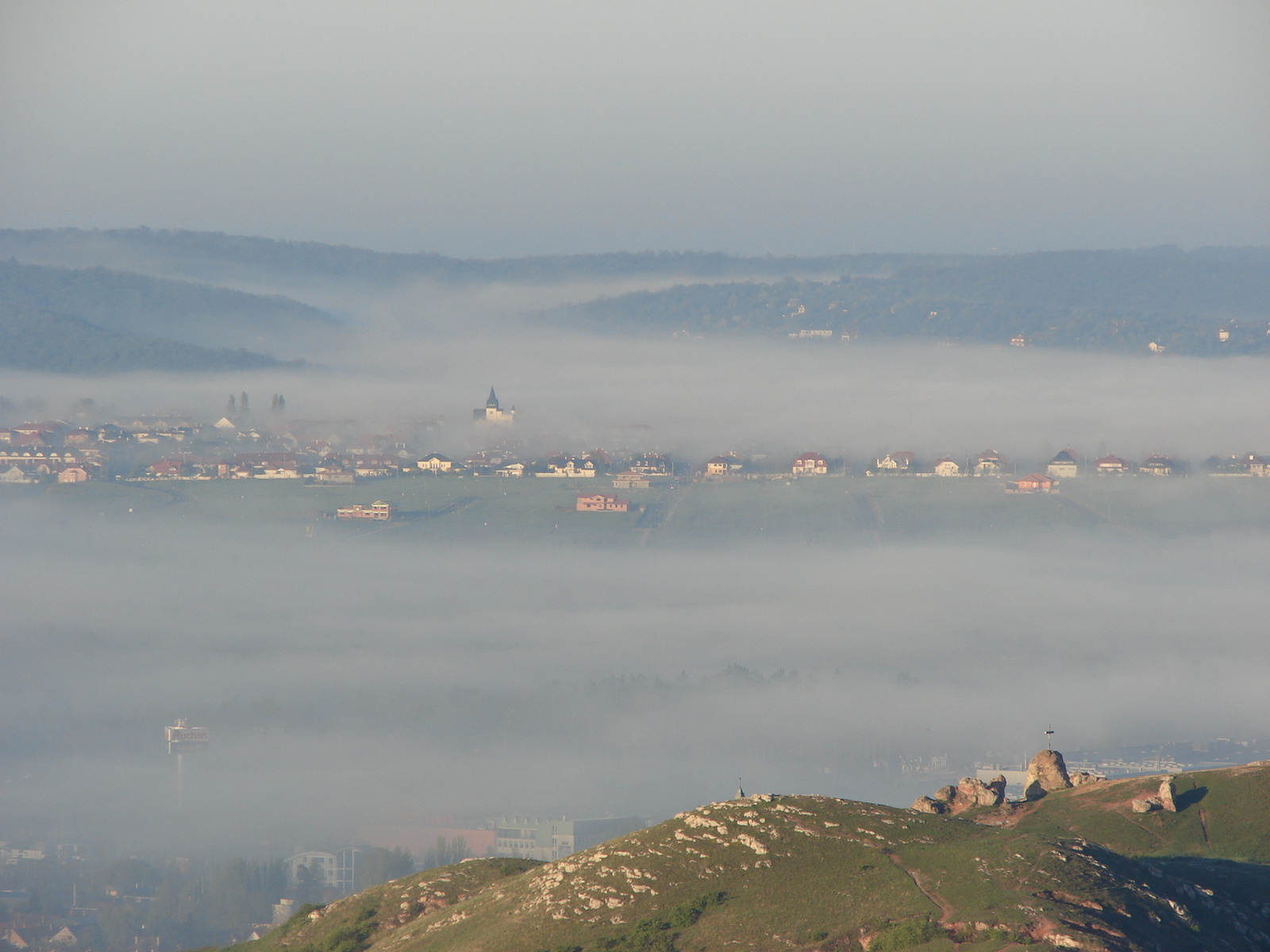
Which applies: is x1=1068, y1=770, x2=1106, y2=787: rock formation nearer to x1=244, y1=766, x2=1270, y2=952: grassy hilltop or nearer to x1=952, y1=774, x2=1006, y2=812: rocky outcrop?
x1=952, y1=774, x2=1006, y2=812: rocky outcrop

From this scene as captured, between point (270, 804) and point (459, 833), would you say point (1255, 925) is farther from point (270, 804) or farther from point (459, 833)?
point (270, 804)

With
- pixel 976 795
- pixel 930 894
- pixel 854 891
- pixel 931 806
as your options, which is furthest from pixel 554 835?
pixel 930 894

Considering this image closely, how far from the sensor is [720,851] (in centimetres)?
5247

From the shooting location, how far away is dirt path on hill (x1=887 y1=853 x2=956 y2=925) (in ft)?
150

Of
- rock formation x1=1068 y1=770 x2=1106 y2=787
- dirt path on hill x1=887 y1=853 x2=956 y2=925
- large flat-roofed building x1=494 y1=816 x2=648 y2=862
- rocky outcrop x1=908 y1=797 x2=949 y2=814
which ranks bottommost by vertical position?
large flat-roofed building x1=494 y1=816 x2=648 y2=862

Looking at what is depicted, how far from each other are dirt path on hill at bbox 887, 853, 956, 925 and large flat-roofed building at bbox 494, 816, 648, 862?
Result: 332 feet

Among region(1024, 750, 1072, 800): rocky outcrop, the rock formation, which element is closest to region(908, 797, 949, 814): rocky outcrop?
region(1024, 750, 1072, 800): rocky outcrop

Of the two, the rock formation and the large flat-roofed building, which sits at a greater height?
the rock formation

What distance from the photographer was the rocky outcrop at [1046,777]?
223 ft

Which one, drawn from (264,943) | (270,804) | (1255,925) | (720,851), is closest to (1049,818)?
(1255,925)

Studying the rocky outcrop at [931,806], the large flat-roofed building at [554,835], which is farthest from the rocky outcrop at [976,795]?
the large flat-roofed building at [554,835]

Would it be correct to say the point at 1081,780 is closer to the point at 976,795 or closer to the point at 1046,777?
the point at 1046,777

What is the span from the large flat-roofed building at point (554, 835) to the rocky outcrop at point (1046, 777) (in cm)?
8571

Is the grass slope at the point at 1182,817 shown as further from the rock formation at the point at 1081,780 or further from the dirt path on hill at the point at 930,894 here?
the dirt path on hill at the point at 930,894
